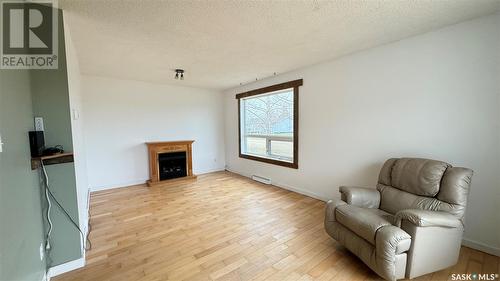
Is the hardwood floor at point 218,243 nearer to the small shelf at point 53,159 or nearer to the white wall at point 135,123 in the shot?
the white wall at point 135,123

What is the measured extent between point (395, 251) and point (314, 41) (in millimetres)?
2293

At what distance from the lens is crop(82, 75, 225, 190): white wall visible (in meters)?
4.11

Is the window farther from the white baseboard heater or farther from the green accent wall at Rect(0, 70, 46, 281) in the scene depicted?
the green accent wall at Rect(0, 70, 46, 281)

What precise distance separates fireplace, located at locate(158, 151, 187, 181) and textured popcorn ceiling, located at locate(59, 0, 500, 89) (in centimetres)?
213

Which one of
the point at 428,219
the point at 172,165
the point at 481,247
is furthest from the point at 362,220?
the point at 172,165

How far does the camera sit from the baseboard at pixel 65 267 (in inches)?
70.9

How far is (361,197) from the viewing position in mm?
2248

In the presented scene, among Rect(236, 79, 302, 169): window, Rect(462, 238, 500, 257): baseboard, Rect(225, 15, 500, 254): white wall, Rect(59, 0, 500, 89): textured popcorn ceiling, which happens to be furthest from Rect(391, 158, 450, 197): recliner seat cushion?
Rect(236, 79, 302, 169): window

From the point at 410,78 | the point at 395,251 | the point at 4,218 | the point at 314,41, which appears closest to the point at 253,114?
the point at 314,41

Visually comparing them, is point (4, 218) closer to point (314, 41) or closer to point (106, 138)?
point (314, 41)

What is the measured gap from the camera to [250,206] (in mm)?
3305

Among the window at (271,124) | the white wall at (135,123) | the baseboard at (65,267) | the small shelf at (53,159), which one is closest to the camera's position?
the small shelf at (53,159)

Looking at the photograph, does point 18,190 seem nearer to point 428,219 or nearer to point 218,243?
point 218,243

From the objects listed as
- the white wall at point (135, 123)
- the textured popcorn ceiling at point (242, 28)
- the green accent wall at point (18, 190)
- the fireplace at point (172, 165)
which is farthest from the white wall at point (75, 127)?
the fireplace at point (172, 165)
